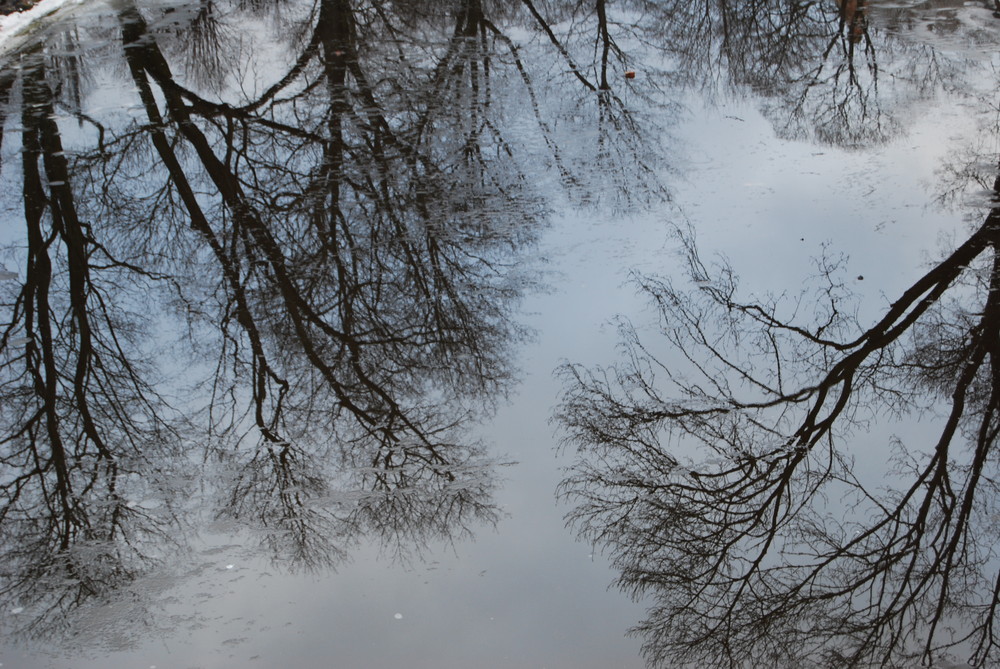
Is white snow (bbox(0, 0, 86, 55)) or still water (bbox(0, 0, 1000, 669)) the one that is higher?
white snow (bbox(0, 0, 86, 55))

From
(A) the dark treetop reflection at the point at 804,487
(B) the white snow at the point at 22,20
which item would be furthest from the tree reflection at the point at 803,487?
(B) the white snow at the point at 22,20

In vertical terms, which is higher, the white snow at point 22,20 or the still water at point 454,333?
the white snow at point 22,20

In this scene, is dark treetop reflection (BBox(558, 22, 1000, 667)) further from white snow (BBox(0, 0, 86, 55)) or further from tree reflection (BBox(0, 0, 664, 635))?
white snow (BBox(0, 0, 86, 55))

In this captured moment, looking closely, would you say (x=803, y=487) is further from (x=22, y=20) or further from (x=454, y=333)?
(x=22, y=20)

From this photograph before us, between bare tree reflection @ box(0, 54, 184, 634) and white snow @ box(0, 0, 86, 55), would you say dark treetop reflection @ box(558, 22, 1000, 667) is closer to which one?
bare tree reflection @ box(0, 54, 184, 634)

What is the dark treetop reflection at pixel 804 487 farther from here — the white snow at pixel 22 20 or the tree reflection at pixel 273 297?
the white snow at pixel 22 20

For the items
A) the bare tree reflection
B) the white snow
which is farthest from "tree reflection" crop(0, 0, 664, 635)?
the white snow

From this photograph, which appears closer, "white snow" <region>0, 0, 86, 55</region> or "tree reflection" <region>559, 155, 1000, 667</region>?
"tree reflection" <region>559, 155, 1000, 667</region>

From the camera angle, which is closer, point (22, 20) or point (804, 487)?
point (804, 487)

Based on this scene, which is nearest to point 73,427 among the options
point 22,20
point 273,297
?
point 273,297

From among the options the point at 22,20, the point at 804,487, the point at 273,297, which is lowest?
the point at 804,487

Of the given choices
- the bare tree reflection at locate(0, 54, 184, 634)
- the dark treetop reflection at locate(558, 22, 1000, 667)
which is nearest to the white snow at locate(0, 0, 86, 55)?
the bare tree reflection at locate(0, 54, 184, 634)

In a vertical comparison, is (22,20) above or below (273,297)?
above

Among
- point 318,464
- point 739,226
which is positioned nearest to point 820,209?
point 739,226
